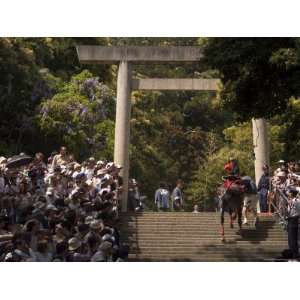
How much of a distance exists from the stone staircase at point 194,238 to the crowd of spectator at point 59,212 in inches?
41.4

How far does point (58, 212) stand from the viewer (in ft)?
38.5

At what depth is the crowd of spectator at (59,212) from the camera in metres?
9.72

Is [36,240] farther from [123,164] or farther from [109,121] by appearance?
[109,121]

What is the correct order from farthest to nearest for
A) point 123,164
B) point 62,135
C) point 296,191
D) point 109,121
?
point 109,121 → point 62,135 → point 123,164 → point 296,191

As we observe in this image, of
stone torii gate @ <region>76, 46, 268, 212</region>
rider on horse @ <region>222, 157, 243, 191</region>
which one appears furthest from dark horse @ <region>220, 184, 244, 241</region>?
stone torii gate @ <region>76, 46, 268, 212</region>

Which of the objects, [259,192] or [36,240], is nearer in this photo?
[36,240]

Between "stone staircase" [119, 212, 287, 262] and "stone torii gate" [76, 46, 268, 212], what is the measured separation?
239cm

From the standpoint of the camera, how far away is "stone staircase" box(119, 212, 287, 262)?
13.3 metres

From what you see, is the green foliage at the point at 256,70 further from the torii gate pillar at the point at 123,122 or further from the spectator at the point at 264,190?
the torii gate pillar at the point at 123,122

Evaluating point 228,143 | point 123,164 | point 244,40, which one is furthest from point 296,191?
point 228,143

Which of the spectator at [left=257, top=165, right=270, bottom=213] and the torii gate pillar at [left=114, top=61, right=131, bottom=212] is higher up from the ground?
the torii gate pillar at [left=114, top=61, right=131, bottom=212]

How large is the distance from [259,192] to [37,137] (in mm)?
10387

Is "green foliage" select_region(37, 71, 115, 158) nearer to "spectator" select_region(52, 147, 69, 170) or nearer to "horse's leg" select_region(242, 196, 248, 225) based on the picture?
"spectator" select_region(52, 147, 69, 170)

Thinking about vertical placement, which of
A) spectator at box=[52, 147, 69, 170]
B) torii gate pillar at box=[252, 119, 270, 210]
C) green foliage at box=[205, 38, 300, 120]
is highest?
A: green foliage at box=[205, 38, 300, 120]
